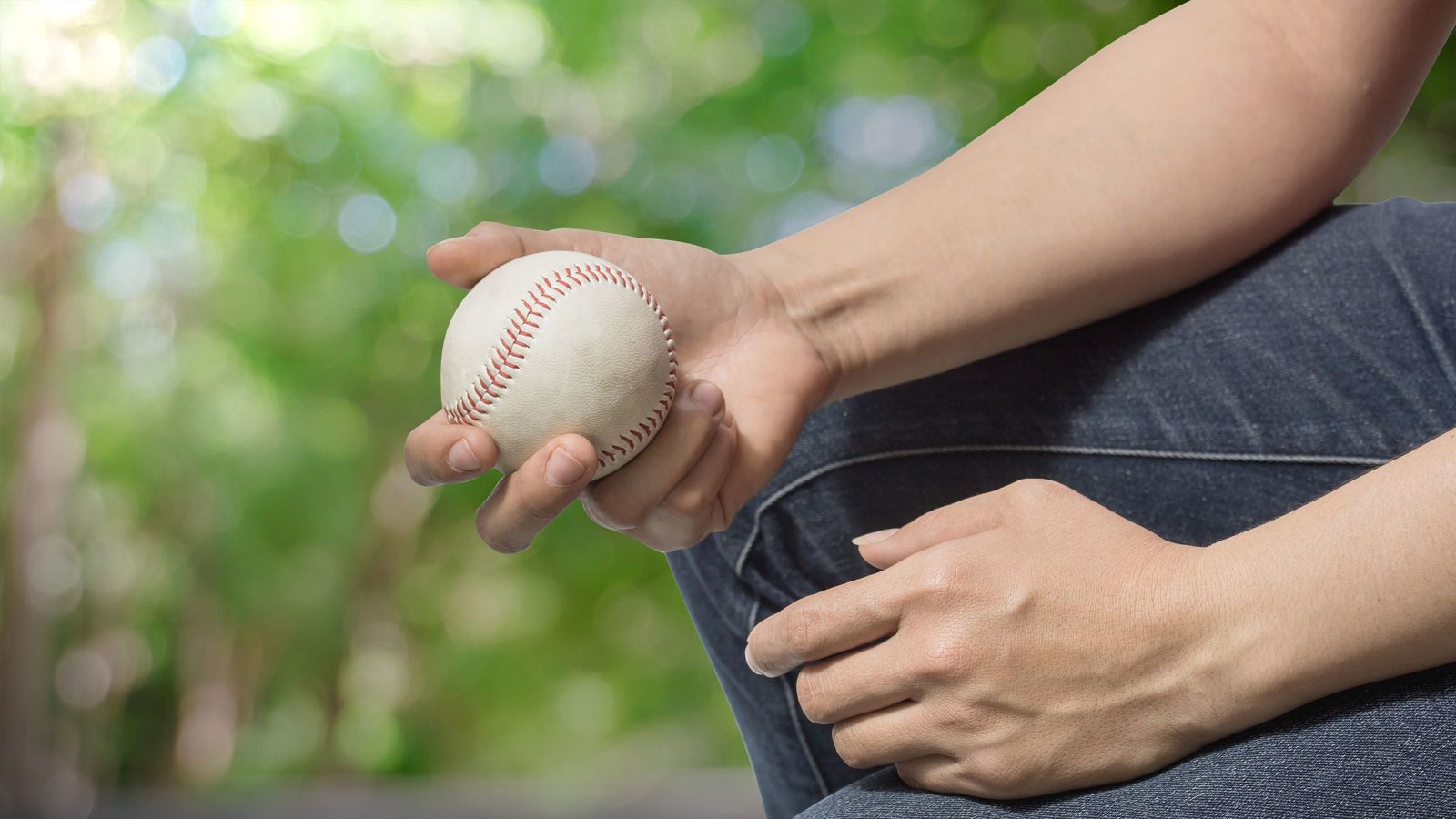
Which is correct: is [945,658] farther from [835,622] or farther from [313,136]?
[313,136]

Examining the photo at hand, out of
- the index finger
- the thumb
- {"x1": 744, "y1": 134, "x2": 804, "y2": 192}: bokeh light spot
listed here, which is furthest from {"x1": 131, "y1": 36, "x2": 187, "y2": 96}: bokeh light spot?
the index finger

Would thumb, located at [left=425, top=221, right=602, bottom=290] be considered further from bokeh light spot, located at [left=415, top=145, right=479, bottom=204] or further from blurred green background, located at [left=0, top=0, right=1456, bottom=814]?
bokeh light spot, located at [left=415, top=145, right=479, bottom=204]

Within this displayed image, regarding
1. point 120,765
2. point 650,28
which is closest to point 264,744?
point 120,765

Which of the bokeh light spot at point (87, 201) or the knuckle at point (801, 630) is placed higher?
the knuckle at point (801, 630)

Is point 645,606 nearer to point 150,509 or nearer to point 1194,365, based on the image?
point 150,509

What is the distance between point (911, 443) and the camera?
41.4 inches

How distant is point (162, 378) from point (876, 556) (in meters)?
5.30

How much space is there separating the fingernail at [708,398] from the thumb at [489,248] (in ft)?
0.62

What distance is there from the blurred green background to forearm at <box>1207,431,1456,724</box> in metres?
4.91

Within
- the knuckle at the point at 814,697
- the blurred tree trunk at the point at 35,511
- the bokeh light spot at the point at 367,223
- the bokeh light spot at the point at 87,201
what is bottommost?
the blurred tree trunk at the point at 35,511

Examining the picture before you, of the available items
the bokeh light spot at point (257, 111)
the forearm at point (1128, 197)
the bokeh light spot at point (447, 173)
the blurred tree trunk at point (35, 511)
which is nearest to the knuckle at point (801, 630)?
the forearm at point (1128, 197)

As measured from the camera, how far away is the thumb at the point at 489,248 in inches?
38.4

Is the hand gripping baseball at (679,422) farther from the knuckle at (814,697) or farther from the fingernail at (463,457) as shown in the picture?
the knuckle at (814,697)

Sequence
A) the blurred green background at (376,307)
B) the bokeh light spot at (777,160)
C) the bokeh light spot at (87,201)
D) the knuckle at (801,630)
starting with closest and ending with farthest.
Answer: the knuckle at (801,630), the bokeh light spot at (87,201), the blurred green background at (376,307), the bokeh light spot at (777,160)
